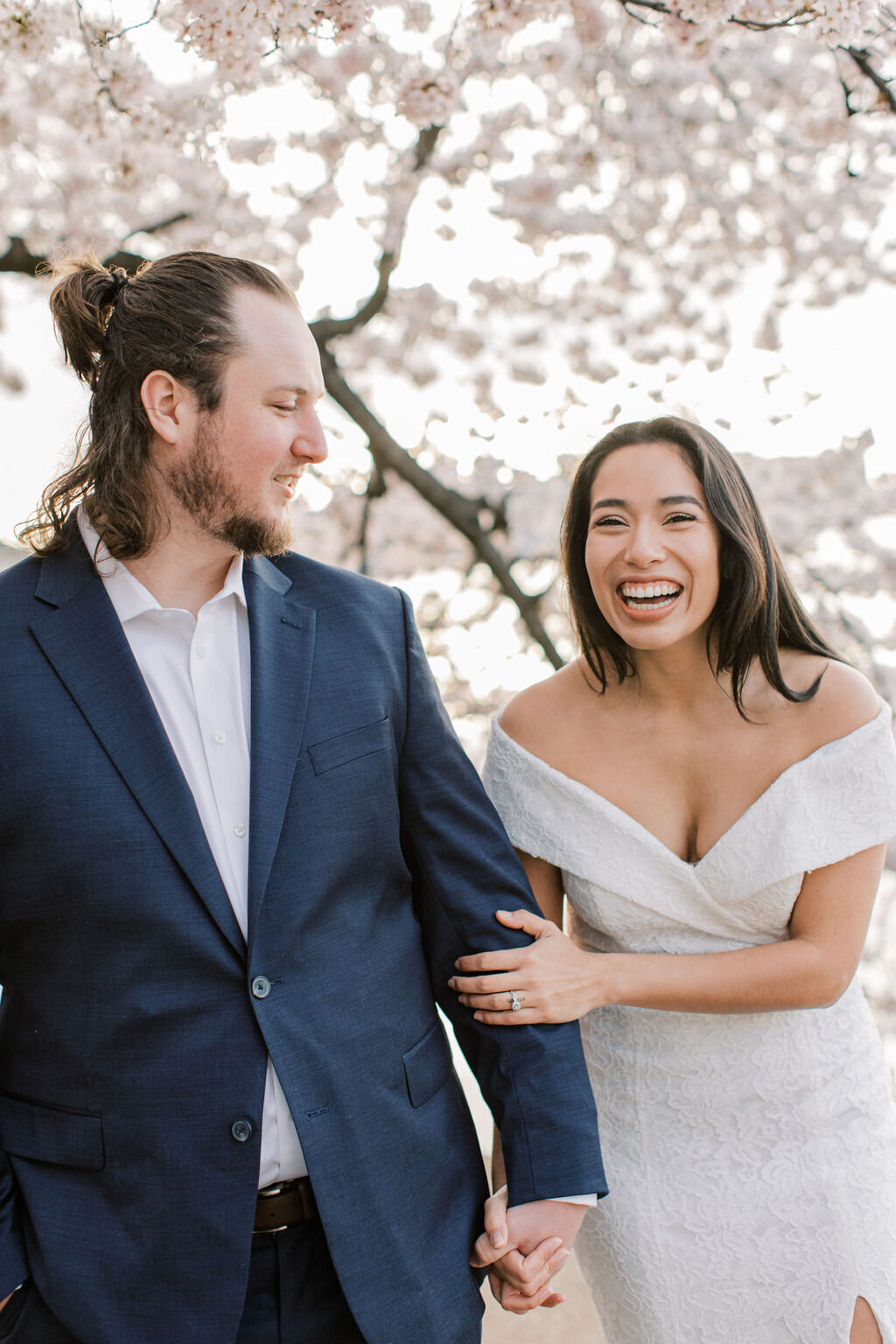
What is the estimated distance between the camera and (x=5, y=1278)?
119 centimetres

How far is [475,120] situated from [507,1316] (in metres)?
4.00

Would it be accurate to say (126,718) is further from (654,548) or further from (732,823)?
(732,823)

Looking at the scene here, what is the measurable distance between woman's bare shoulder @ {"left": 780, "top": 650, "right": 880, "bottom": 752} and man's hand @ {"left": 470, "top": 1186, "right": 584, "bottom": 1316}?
0.82m

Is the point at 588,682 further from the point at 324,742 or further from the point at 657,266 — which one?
the point at 657,266

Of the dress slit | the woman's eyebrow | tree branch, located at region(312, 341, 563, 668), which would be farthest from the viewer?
tree branch, located at region(312, 341, 563, 668)

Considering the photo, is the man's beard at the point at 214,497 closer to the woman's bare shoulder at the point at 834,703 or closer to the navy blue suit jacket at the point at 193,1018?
the navy blue suit jacket at the point at 193,1018

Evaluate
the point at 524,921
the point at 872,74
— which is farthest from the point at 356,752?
the point at 872,74

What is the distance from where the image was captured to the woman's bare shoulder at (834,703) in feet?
5.48

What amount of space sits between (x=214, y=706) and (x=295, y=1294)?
743 millimetres

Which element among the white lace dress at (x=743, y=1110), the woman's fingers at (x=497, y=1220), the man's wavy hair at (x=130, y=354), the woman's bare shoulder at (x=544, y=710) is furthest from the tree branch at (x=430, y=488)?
the woman's fingers at (x=497, y=1220)

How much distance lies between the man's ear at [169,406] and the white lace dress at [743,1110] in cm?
86

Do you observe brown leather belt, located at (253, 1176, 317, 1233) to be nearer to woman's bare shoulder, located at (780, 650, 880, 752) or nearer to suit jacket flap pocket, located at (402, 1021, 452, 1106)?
suit jacket flap pocket, located at (402, 1021, 452, 1106)

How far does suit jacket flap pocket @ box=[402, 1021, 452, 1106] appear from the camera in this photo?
4.44 feet

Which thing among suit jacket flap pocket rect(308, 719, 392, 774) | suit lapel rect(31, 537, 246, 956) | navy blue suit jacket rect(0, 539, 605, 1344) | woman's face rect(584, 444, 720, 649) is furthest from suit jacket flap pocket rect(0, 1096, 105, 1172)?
woman's face rect(584, 444, 720, 649)
